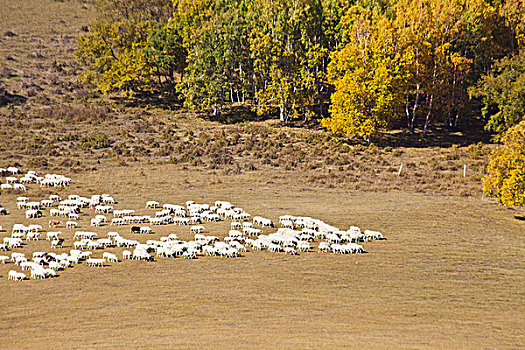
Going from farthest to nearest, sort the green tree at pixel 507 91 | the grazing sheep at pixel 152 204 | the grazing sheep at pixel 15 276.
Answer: the green tree at pixel 507 91
the grazing sheep at pixel 152 204
the grazing sheep at pixel 15 276

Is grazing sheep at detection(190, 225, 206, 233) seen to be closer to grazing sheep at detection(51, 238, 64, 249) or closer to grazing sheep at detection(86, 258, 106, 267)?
grazing sheep at detection(86, 258, 106, 267)

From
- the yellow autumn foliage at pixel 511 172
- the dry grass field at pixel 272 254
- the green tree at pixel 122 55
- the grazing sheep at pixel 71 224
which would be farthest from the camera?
the green tree at pixel 122 55

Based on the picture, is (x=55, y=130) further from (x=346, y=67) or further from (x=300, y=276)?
(x=300, y=276)

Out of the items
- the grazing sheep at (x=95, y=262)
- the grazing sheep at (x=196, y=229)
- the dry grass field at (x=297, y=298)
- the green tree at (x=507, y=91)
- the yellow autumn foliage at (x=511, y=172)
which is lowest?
the dry grass field at (x=297, y=298)

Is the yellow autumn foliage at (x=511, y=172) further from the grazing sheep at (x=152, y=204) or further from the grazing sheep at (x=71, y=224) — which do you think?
the grazing sheep at (x=71, y=224)

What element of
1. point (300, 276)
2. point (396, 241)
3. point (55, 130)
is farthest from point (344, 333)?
point (55, 130)

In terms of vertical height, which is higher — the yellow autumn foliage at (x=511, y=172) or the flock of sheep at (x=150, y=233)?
the yellow autumn foliage at (x=511, y=172)

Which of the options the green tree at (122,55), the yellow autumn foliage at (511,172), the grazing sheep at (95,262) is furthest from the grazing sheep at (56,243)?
the green tree at (122,55)
